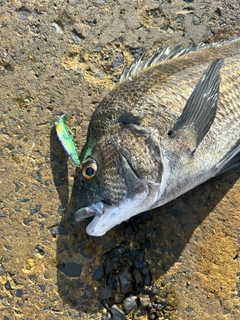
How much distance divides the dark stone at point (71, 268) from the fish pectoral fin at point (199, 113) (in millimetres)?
1267

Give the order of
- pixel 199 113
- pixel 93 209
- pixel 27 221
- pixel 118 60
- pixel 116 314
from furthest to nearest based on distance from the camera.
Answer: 1. pixel 118 60
2. pixel 27 221
3. pixel 116 314
4. pixel 199 113
5. pixel 93 209

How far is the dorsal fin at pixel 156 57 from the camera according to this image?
110 inches

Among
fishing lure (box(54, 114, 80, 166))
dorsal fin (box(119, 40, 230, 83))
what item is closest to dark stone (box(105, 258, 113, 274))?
fishing lure (box(54, 114, 80, 166))

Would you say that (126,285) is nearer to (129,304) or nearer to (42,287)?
(129,304)

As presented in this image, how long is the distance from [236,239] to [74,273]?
1304 mm

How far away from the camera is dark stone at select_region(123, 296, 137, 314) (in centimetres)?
283

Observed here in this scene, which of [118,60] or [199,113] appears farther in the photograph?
[118,60]

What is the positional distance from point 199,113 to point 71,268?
5.01ft

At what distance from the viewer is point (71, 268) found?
2.87 metres

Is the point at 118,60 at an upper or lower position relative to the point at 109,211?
upper

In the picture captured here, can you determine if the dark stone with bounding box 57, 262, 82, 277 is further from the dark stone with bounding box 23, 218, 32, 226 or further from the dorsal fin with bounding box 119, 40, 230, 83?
the dorsal fin with bounding box 119, 40, 230, 83

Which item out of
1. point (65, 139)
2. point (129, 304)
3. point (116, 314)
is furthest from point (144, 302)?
point (65, 139)

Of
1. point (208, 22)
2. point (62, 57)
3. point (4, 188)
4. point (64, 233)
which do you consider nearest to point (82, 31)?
point (62, 57)

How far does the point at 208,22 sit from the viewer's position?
328 centimetres
